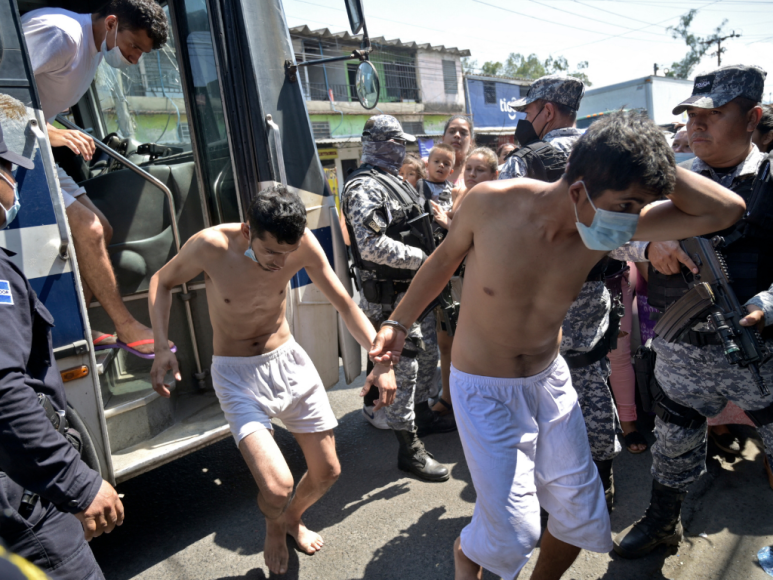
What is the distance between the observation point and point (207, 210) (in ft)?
11.9

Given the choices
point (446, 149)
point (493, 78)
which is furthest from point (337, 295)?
point (493, 78)

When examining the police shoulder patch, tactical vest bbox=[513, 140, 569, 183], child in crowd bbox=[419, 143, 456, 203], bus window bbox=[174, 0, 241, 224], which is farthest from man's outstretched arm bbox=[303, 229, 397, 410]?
child in crowd bbox=[419, 143, 456, 203]

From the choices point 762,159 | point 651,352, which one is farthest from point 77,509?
point 762,159

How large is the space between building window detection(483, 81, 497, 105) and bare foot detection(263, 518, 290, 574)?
27.4 meters

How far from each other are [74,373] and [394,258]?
73.1 inches

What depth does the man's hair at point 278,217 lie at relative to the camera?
243 cm

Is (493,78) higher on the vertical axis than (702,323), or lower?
higher

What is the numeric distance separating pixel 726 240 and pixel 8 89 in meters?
3.03

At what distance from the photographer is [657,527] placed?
2.53 metres

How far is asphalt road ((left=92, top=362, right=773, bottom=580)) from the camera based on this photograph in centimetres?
259

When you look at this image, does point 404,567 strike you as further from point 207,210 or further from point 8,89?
point 8,89

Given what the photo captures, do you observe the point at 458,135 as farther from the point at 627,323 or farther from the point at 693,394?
the point at 693,394

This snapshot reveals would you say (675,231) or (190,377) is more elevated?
(675,231)

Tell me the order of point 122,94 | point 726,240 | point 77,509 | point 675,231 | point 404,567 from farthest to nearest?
point 122,94 → point 404,567 → point 726,240 → point 675,231 → point 77,509
